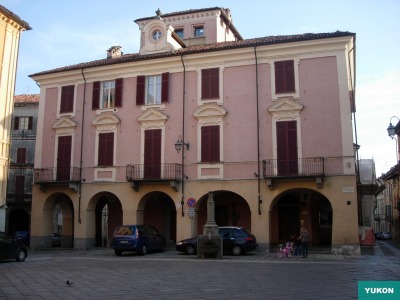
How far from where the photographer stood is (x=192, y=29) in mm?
33250

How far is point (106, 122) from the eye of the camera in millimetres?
27469

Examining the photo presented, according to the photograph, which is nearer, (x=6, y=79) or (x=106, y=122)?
(x=106, y=122)

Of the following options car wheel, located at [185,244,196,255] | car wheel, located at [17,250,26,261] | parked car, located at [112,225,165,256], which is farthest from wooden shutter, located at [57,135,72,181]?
car wheel, located at [185,244,196,255]

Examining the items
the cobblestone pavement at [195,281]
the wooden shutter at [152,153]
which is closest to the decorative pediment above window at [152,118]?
the wooden shutter at [152,153]

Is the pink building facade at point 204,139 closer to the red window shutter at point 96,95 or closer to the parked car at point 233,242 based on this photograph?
the red window shutter at point 96,95

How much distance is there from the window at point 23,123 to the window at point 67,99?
697 inches

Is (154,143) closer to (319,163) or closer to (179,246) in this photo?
(179,246)

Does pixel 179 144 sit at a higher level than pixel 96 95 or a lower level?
lower

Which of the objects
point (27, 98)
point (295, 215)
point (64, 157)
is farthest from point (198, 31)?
point (27, 98)

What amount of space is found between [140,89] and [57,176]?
25.2 ft

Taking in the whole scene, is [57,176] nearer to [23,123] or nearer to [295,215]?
[295,215]

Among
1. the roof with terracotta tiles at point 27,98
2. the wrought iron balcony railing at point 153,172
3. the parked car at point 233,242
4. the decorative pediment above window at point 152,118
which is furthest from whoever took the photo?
the roof with terracotta tiles at point 27,98

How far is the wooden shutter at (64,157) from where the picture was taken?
27859 mm

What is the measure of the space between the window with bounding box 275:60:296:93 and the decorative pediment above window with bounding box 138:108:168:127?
22.4 feet
